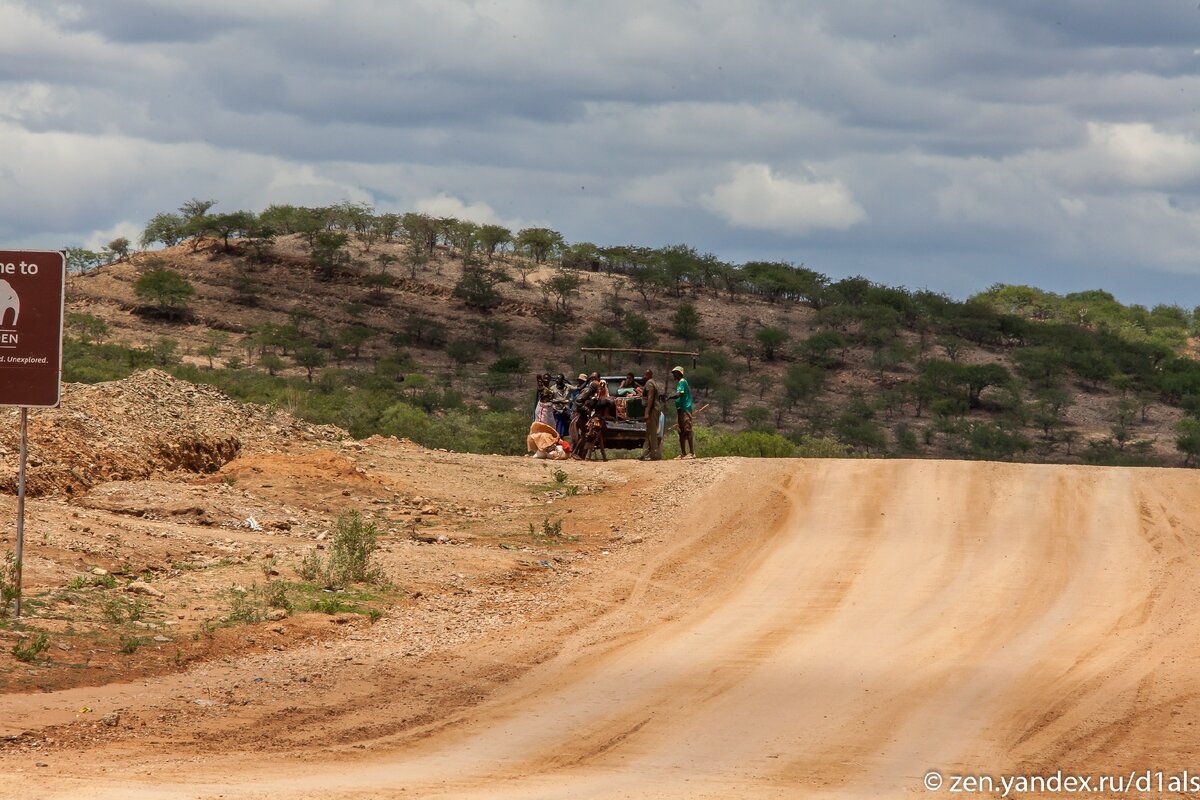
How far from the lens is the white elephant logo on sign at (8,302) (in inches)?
443

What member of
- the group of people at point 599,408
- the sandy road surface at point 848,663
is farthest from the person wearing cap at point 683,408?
the sandy road surface at point 848,663

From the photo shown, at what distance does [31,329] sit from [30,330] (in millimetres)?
12

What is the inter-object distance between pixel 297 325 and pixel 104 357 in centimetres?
2228

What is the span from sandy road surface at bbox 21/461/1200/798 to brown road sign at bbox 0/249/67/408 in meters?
4.58

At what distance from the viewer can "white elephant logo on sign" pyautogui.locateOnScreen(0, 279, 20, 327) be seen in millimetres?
11250

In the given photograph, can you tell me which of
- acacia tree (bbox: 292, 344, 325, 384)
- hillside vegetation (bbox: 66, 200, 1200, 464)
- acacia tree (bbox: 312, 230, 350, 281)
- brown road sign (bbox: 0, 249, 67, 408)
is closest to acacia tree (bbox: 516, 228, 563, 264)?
hillside vegetation (bbox: 66, 200, 1200, 464)

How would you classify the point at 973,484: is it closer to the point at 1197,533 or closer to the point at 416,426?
the point at 1197,533

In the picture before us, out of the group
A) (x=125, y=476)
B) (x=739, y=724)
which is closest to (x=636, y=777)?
(x=739, y=724)

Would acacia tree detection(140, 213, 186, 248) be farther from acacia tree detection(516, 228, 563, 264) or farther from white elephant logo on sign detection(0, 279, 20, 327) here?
white elephant logo on sign detection(0, 279, 20, 327)

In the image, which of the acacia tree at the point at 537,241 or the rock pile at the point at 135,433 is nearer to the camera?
the rock pile at the point at 135,433

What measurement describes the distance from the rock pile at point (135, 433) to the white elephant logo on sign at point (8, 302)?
599cm

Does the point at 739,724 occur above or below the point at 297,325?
below

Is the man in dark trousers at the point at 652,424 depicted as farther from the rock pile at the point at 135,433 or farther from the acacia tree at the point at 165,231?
the acacia tree at the point at 165,231

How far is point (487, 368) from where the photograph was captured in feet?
202
